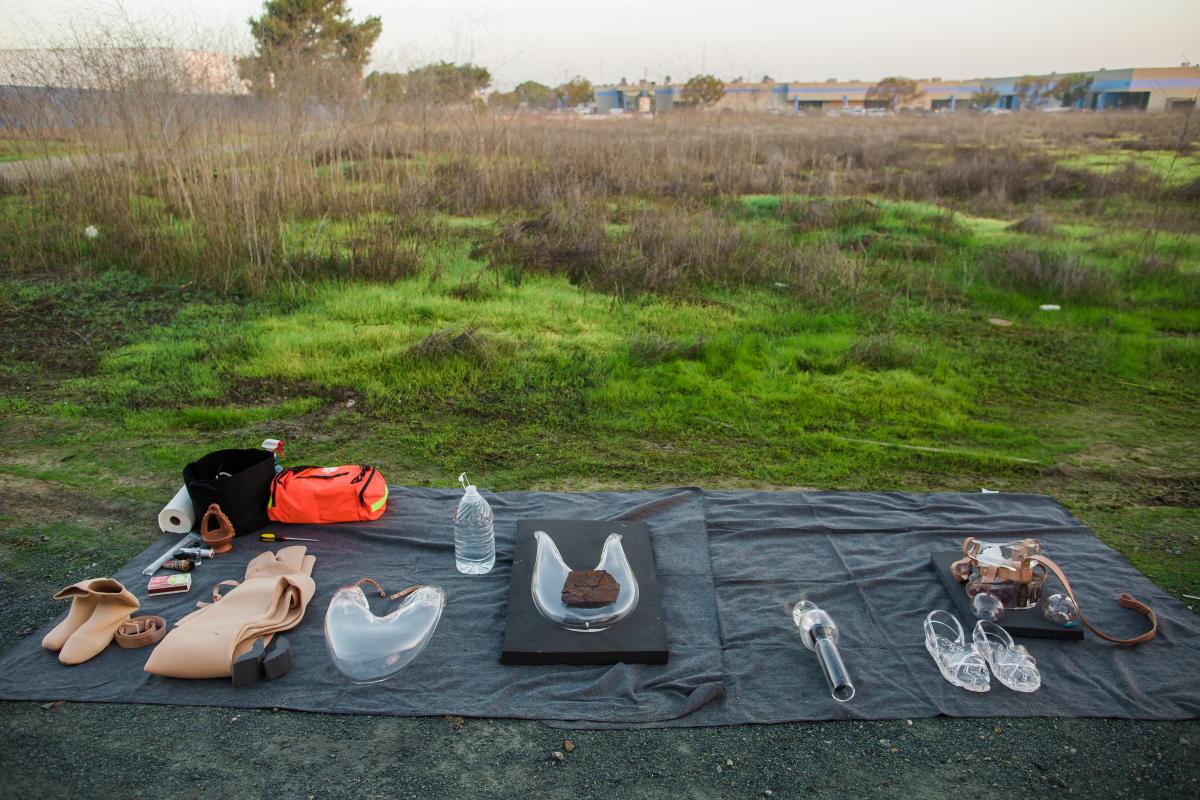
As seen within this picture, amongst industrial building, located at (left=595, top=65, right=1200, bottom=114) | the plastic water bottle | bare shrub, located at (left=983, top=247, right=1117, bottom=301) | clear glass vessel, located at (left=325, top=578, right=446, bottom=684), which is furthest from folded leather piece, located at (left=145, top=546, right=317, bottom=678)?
industrial building, located at (left=595, top=65, right=1200, bottom=114)

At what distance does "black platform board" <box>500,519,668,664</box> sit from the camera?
3004 mm

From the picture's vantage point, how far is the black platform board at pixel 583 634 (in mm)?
3004

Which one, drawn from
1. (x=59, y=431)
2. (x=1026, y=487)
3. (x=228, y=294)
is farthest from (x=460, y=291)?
(x=1026, y=487)

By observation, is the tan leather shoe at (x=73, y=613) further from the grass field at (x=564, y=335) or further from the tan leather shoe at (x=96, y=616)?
the grass field at (x=564, y=335)

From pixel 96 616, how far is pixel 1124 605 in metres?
4.44

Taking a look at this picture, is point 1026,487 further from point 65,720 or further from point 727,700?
point 65,720

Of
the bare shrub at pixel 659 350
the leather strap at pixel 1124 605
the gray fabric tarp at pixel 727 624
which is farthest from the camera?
the bare shrub at pixel 659 350

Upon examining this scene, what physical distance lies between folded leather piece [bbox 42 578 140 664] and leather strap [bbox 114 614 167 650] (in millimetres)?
54

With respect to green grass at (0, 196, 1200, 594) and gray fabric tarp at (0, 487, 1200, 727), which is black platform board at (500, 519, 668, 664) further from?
green grass at (0, 196, 1200, 594)

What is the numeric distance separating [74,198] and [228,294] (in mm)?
2805

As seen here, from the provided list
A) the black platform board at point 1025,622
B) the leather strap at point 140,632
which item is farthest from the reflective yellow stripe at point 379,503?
the black platform board at point 1025,622

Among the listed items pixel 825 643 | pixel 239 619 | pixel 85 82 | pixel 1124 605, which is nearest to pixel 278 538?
pixel 239 619

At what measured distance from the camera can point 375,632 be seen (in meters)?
3.07

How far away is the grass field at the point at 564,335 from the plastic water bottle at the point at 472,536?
87cm
